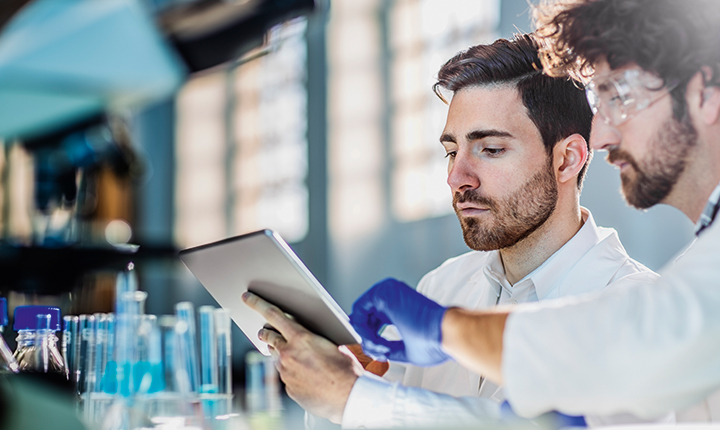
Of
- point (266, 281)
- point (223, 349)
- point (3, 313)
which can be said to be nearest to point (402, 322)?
point (266, 281)

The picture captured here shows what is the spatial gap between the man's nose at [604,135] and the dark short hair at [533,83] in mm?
374

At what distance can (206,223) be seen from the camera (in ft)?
22.9

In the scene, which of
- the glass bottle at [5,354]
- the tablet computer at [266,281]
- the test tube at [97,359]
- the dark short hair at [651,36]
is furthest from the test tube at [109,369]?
the dark short hair at [651,36]

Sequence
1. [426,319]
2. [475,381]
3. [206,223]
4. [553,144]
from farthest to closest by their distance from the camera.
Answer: [206,223], [553,144], [475,381], [426,319]

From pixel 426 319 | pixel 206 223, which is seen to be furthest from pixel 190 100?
pixel 426 319

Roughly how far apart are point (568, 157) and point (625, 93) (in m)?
0.45

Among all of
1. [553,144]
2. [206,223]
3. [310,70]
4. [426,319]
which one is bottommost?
[426,319]

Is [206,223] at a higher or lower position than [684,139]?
higher

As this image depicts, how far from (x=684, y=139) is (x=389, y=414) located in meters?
0.62

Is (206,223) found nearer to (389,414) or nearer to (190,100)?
(190,100)

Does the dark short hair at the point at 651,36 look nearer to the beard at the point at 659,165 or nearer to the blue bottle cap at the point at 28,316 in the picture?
the beard at the point at 659,165

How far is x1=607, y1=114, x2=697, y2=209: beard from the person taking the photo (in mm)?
1030

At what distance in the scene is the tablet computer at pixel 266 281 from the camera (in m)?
1.10

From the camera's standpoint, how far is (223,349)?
4.30 feet
